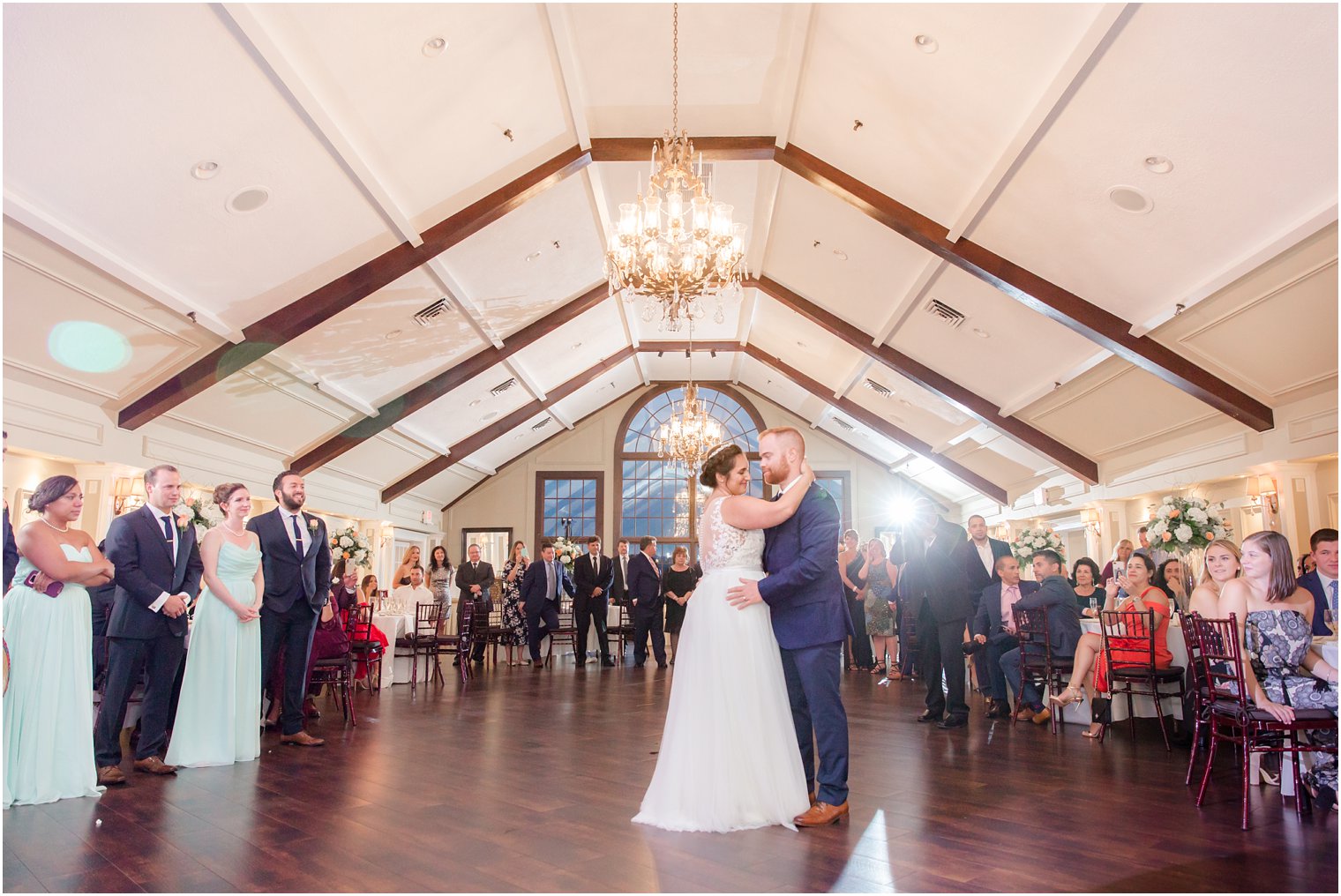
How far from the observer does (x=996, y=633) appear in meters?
6.22

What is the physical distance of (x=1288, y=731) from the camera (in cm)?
345

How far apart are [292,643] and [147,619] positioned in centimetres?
88

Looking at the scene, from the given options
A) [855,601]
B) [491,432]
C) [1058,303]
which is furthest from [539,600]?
[1058,303]

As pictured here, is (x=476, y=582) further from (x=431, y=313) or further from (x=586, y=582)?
(x=431, y=313)

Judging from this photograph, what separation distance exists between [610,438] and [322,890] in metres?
15.1

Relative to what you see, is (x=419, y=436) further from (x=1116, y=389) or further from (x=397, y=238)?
(x=1116, y=389)

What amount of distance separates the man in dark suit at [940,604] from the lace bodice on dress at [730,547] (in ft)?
8.38

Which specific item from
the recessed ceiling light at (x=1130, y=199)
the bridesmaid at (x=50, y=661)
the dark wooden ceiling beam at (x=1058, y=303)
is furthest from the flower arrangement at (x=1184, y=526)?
the bridesmaid at (x=50, y=661)

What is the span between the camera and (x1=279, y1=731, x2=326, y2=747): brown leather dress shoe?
476 cm

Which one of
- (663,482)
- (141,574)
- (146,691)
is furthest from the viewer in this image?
(663,482)

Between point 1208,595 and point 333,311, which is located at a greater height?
point 333,311

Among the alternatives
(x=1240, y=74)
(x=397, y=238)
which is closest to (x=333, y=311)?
(x=397, y=238)

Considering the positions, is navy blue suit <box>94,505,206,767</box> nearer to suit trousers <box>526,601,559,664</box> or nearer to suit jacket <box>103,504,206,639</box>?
suit jacket <box>103,504,206,639</box>

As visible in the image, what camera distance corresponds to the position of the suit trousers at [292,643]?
4.67m
